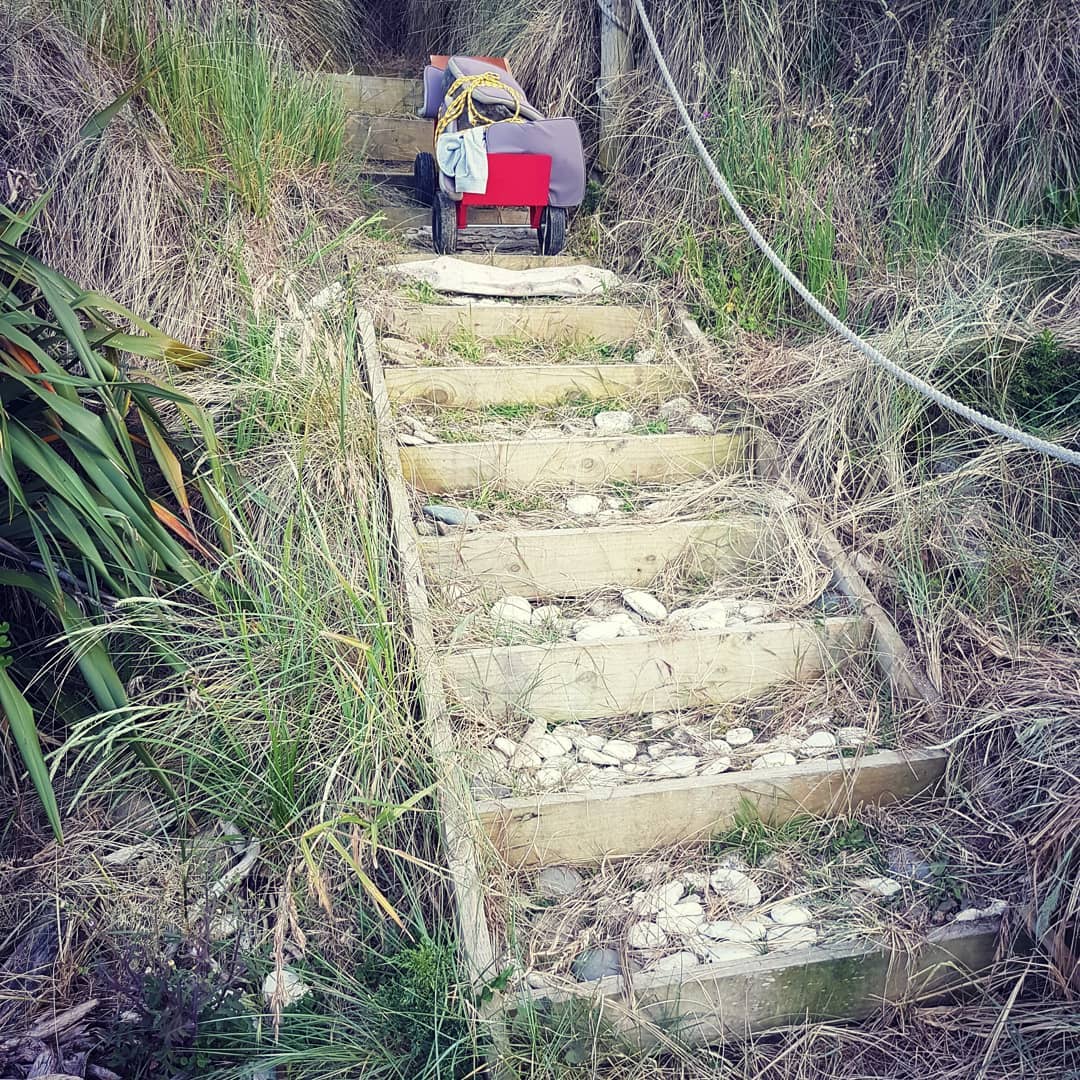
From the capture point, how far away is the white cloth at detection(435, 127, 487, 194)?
366 centimetres

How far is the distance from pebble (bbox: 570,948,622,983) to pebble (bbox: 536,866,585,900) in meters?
0.15

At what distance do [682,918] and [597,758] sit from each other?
0.40 metres

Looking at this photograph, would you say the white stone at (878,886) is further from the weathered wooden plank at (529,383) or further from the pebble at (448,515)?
the weathered wooden plank at (529,383)

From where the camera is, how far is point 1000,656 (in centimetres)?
209

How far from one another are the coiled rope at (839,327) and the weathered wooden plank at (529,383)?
508mm

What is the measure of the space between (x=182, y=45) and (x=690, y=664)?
2.72 metres

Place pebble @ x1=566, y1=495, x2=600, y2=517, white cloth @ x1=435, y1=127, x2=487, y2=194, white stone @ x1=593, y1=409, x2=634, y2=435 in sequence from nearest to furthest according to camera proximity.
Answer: pebble @ x1=566, y1=495, x2=600, y2=517
white stone @ x1=593, y1=409, x2=634, y2=435
white cloth @ x1=435, y1=127, x2=487, y2=194

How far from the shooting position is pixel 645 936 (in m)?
1.82

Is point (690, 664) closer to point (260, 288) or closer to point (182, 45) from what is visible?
point (260, 288)

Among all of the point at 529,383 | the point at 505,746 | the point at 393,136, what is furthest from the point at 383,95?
the point at 505,746

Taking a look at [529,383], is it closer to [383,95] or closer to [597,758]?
[597,758]

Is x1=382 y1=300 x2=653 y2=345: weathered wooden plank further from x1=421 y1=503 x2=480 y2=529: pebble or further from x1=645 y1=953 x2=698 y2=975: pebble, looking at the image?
x1=645 y1=953 x2=698 y2=975: pebble

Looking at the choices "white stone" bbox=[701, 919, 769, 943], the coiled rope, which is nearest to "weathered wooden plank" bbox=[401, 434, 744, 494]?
the coiled rope

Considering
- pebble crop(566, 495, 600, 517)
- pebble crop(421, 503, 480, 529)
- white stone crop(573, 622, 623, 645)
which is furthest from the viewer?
pebble crop(566, 495, 600, 517)
